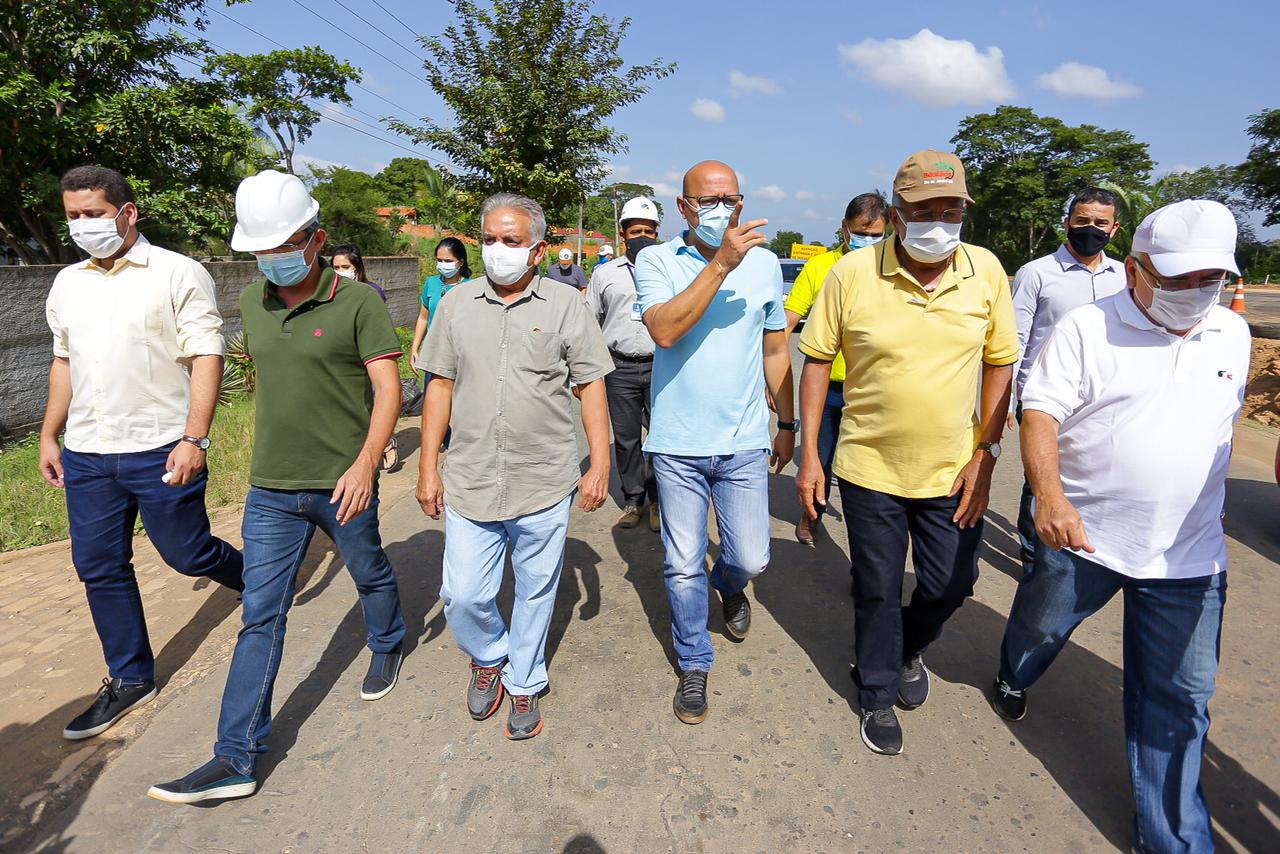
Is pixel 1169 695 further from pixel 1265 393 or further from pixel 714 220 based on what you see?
pixel 1265 393

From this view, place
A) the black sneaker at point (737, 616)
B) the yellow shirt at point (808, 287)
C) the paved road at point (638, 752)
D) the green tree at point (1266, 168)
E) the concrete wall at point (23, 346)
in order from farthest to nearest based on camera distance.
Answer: the green tree at point (1266, 168)
the concrete wall at point (23, 346)
the yellow shirt at point (808, 287)
the black sneaker at point (737, 616)
the paved road at point (638, 752)

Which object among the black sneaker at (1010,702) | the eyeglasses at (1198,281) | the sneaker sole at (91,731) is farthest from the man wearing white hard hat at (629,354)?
the eyeglasses at (1198,281)

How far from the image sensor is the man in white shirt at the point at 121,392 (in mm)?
2656

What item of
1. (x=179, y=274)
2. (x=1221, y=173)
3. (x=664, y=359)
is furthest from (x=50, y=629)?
(x=1221, y=173)

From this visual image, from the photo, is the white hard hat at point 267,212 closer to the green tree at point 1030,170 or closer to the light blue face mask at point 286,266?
the light blue face mask at point 286,266

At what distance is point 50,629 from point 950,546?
4258 millimetres

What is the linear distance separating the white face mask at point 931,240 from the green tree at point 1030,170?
44189 millimetres

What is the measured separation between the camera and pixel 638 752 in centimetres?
257

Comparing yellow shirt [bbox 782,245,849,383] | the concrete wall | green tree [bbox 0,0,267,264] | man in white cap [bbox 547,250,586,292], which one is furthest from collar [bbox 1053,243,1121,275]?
green tree [bbox 0,0,267,264]

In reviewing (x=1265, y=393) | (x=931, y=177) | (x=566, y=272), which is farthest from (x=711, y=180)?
(x=1265, y=393)

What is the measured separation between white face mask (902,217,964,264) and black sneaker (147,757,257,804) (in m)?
2.89

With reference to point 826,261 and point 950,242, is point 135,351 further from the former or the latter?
point 826,261

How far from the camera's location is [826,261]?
425 cm

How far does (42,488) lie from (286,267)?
A: 4623 millimetres
